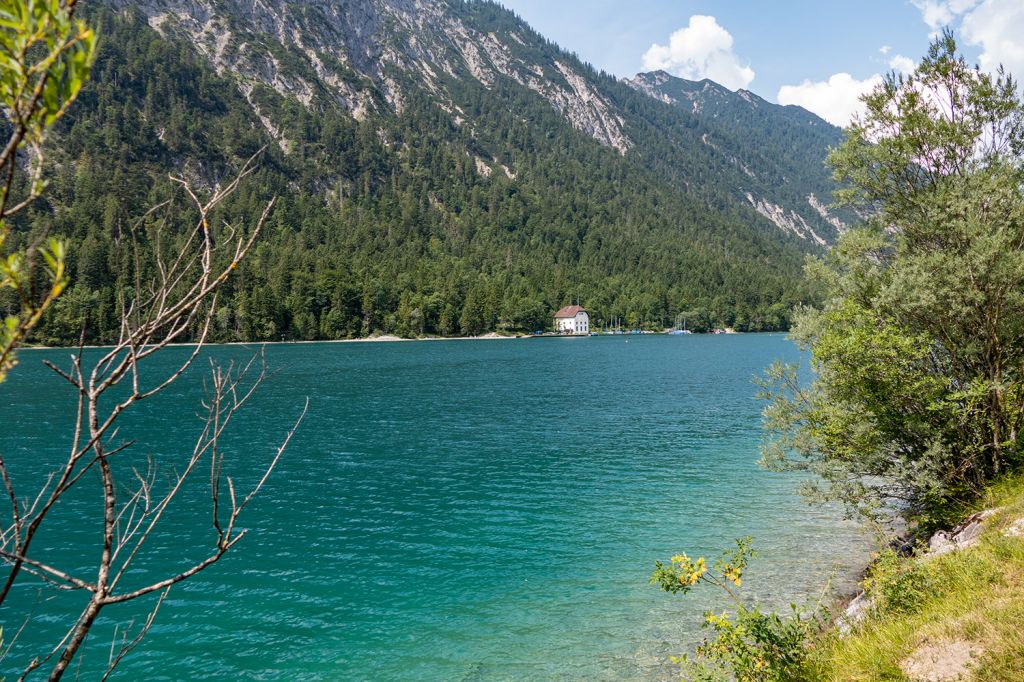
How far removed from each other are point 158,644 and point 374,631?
603 cm

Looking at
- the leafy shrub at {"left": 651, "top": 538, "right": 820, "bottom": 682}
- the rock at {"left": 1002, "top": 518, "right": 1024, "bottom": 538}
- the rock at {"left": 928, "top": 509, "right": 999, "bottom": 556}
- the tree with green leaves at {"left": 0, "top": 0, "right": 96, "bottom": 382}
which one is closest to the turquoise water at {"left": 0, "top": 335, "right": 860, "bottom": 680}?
the rock at {"left": 928, "top": 509, "right": 999, "bottom": 556}

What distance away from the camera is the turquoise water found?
1520 cm

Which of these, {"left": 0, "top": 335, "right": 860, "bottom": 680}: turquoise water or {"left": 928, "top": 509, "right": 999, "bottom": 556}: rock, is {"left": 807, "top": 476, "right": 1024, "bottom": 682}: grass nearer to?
{"left": 928, "top": 509, "right": 999, "bottom": 556}: rock

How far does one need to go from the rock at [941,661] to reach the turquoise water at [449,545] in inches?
262

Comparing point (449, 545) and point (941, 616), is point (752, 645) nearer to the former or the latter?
point (941, 616)

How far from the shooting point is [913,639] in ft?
28.9

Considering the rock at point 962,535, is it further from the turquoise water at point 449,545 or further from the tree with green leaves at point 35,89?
the tree with green leaves at point 35,89

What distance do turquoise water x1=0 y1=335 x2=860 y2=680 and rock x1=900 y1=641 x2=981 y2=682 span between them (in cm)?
666

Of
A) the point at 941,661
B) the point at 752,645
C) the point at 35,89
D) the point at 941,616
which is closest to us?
the point at 35,89

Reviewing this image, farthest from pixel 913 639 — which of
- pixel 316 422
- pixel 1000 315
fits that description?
pixel 316 422

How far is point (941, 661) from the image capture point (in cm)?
800

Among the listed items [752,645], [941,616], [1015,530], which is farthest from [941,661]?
[1015,530]

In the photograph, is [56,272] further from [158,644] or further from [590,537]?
Result: [590,537]

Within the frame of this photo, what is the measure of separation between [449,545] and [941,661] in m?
17.5
